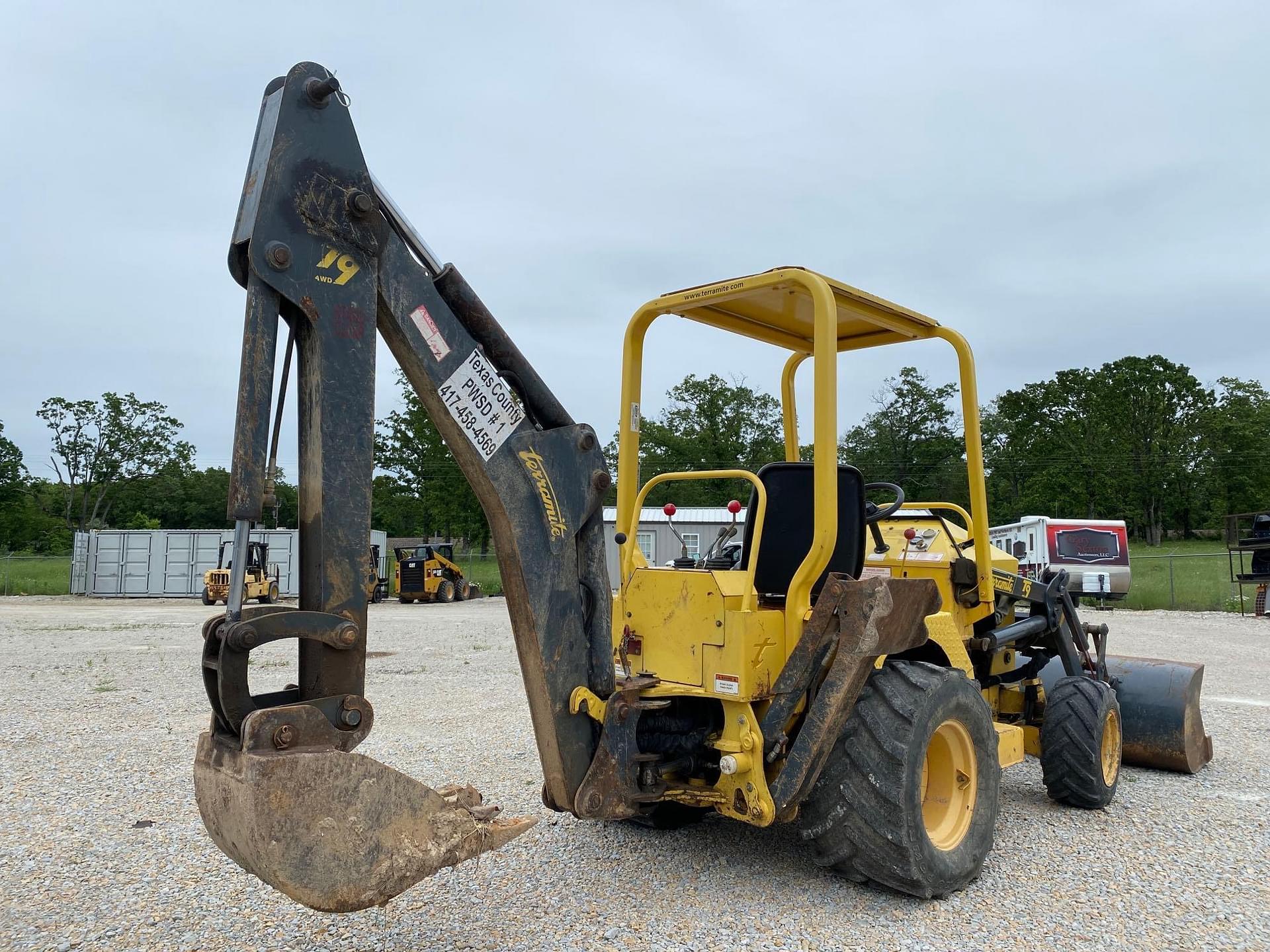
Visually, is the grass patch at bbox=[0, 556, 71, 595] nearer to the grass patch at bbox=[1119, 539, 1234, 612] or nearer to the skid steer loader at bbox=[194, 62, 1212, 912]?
the grass patch at bbox=[1119, 539, 1234, 612]

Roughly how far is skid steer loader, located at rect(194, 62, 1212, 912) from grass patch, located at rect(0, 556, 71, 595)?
3360 centimetres

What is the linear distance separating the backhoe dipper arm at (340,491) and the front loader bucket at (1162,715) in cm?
479

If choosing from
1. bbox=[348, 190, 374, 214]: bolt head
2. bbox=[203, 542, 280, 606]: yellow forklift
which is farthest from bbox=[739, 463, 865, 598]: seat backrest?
bbox=[203, 542, 280, 606]: yellow forklift

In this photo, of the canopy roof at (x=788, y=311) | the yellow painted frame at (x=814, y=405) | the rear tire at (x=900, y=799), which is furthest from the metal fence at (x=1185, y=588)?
the yellow painted frame at (x=814, y=405)

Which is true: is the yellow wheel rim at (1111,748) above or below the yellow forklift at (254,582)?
below

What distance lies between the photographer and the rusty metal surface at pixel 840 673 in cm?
417

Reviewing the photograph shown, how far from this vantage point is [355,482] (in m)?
3.31

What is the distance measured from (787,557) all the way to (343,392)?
91.7 inches

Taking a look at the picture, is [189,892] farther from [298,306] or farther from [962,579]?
[962,579]

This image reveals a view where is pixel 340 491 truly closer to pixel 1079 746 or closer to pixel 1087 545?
pixel 1079 746

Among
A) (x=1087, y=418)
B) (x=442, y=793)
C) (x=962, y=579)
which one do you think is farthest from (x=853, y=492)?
(x=1087, y=418)

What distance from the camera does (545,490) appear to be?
3.84m

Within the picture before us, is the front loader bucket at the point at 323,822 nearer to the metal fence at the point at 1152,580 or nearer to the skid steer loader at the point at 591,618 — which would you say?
the skid steer loader at the point at 591,618

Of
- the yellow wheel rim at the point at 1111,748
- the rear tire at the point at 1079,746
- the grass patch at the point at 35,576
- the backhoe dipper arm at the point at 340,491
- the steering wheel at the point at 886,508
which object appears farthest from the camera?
the grass patch at the point at 35,576
